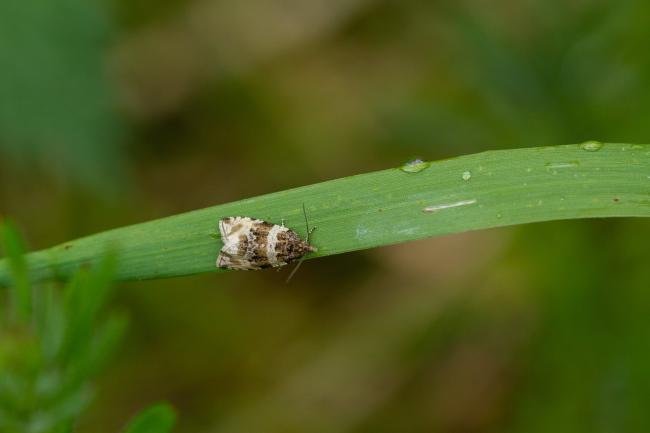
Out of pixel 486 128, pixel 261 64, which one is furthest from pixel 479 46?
pixel 261 64

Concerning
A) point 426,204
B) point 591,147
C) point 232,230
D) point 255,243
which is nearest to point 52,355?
point 232,230

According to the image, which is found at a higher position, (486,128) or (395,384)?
(486,128)

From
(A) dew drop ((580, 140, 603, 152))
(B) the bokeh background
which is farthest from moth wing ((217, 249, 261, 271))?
(B) the bokeh background

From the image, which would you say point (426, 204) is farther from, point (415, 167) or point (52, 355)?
point (52, 355)

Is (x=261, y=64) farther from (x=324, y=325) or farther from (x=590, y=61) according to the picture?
(x=590, y=61)

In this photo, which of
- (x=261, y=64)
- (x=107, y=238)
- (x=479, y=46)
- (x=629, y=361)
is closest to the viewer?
(x=107, y=238)

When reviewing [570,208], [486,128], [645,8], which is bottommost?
[570,208]
